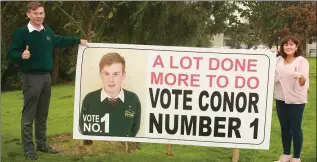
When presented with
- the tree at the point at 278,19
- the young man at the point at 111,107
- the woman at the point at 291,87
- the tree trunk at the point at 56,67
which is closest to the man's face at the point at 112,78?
the young man at the point at 111,107

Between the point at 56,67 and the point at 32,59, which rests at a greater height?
the point at 32,59

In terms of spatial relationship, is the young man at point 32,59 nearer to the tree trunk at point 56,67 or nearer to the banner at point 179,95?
the banner at point 179,95

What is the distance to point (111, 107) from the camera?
493 centimetres

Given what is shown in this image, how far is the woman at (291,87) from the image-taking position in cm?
458

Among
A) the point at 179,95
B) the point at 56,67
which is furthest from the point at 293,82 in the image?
the point at 56,67

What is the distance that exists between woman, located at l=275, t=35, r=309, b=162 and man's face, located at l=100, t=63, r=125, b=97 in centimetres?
185

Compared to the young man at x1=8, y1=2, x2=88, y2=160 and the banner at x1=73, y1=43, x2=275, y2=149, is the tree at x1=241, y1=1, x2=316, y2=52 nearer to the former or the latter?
the banner at x1=73, y1=43, x2=275, y2=149

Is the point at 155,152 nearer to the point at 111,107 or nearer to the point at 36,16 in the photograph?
the point at 111,107

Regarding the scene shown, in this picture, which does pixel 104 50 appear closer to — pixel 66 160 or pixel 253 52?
pixel 66 160

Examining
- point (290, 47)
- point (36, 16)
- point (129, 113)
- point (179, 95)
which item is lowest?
point (129, 113)

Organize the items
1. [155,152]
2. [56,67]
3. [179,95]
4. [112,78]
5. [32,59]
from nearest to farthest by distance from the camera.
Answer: [32,59] → [179,95] → [112,78] → [155,152] → [56,67]

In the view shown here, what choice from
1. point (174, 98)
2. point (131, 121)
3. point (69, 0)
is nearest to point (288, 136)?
point (174, 98)

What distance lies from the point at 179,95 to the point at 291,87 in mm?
1279

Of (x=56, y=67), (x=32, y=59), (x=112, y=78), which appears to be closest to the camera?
(x=32, y=59)
